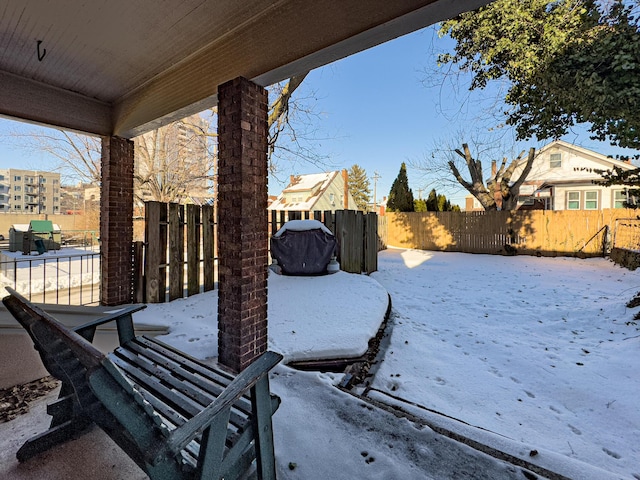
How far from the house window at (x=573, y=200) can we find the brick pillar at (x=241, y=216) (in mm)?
22562

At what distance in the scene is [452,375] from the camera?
3.65 meters

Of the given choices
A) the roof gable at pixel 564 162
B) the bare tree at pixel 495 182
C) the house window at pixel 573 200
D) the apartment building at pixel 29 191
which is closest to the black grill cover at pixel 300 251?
the bare tree at pixel 495 182

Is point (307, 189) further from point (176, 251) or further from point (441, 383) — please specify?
point (441, 383)

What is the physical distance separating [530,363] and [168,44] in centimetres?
574

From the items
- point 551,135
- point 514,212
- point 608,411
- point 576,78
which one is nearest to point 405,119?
point 514,212

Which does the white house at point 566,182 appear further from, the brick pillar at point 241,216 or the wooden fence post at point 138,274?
the wooden fence post at point 138,274

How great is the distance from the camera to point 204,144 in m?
15.8

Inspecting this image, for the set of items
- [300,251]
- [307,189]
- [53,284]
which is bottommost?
[53,284]

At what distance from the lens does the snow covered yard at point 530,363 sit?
2.73 meters

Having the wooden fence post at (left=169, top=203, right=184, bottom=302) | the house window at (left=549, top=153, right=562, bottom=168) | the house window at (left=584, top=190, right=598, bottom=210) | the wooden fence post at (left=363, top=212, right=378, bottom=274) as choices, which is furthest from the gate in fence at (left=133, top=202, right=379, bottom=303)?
the house window at (left=549, top=153, right=562, bottom=168)

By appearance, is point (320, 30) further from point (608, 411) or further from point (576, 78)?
point (576, 78)

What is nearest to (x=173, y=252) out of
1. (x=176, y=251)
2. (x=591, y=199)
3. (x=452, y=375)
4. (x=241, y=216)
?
(x=176, y=251)

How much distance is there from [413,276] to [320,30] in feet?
27.8

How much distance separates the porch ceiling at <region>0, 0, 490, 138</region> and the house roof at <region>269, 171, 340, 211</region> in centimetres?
2416
